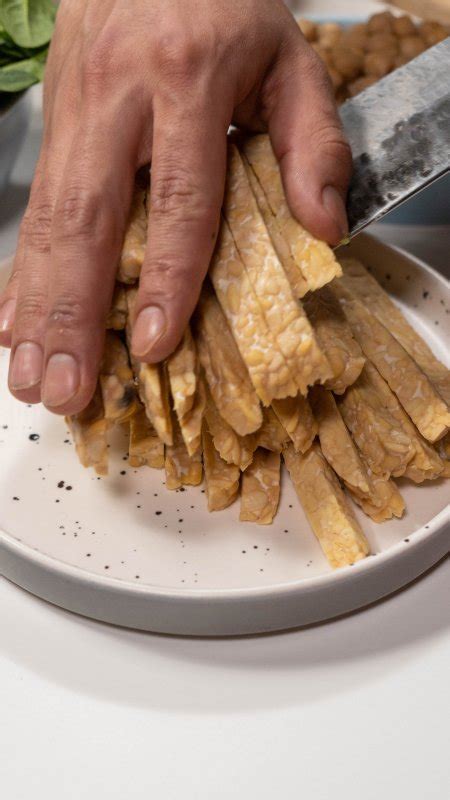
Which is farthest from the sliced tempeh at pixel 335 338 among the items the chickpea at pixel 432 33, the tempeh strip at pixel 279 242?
the chickpea at pixel 432 33

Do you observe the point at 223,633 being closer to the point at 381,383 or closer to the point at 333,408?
the point at 333,408

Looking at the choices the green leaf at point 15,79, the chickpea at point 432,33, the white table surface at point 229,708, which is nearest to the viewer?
the white table surface at point 229,708

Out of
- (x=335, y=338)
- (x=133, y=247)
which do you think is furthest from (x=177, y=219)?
(x=335, y=338)

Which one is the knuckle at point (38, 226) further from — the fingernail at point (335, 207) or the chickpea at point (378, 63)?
the chickpea at point (378, 63)

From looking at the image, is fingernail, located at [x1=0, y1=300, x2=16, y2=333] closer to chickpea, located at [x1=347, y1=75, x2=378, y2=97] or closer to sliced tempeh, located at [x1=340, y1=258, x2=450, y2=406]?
sliced tempeh, located at [x1=340, y1=258, x2=450, y2=406]

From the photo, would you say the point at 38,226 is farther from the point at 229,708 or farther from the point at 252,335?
the point at 229,708

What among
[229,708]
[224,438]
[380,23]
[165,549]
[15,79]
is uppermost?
[15,79]
